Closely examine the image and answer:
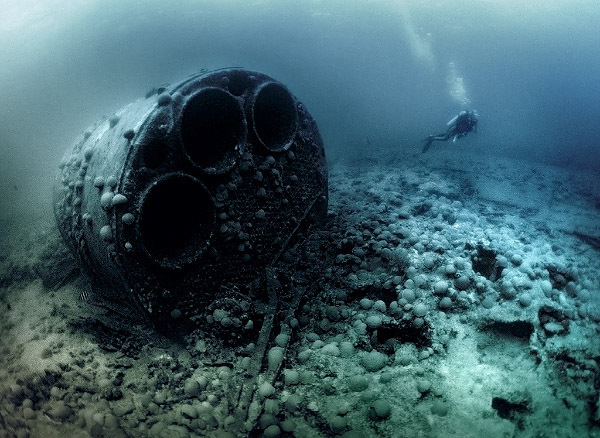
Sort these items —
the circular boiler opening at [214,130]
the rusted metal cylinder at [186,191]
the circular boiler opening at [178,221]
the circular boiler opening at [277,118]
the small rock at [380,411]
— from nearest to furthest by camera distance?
the small rock at [380,411], the rusted metal cylinder at [186,191], the circular boiler opening at [178,221], the circular boiler opening at [214,130], the circular boiler opening at [277,118]

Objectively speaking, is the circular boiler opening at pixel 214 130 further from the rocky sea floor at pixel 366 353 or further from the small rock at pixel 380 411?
the small rock at pixel 380 411

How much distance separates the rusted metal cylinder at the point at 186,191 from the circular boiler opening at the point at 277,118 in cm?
1

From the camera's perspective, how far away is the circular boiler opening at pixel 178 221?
265 cm

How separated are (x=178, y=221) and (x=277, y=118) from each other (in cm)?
161

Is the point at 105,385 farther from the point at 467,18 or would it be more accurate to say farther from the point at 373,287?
the point at 467,18

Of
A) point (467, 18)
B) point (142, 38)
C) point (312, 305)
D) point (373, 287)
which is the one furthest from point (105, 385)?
point (467, 18)

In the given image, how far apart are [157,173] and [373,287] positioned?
2304mm

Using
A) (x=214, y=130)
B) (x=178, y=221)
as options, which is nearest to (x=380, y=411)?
(x=178, y=221)

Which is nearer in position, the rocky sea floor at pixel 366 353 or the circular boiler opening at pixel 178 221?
the rocky sea floor at pixel 366 353

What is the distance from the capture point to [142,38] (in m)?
27.6

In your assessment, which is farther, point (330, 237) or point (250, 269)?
point (330, 237)

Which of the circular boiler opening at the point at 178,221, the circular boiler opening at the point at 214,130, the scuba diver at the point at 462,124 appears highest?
the scuba diver at the point at 462,124

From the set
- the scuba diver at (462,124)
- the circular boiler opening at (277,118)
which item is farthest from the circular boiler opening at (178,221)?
the scuba diver at (462,124)

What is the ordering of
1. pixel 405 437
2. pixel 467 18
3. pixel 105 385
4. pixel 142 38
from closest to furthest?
pixel 405 437
pixel 105 385
pixel 142 38
pixel 467 18
